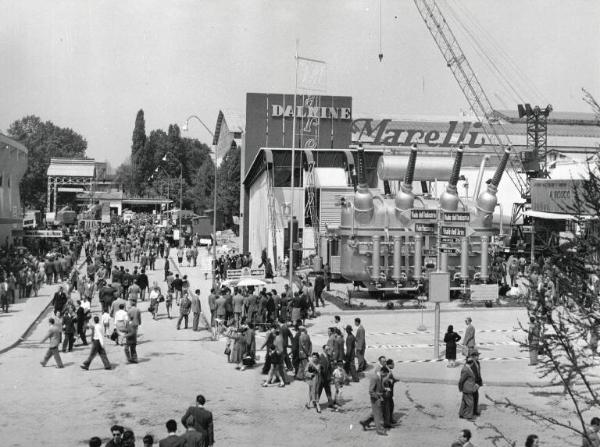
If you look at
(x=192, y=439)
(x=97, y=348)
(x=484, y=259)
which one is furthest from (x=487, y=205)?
(x=192, y=439)

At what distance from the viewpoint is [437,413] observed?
604 inches

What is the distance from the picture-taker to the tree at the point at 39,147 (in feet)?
380

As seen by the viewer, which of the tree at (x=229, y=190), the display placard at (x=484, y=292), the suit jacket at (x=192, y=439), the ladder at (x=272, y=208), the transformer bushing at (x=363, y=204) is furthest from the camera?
the tree at (x=229, y=190)

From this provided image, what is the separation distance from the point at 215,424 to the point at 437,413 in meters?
4.71

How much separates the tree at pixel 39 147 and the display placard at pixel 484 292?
8736 centimetres

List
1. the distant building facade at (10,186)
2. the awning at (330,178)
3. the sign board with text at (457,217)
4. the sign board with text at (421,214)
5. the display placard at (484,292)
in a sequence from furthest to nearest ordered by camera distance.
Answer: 1. the distant building facade at (10,186)
2. the awning at (330,178)
3. the display placard at (484,292)
4. the sign board with text at (457,217)
5. the sign board with text at (421,214)

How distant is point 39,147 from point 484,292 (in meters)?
107

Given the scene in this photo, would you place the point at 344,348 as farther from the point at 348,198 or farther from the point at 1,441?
the point at 348,198

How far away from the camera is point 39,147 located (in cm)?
12288

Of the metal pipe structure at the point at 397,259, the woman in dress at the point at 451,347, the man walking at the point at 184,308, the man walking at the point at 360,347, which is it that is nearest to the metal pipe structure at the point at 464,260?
the metal pipe structure at the point at 397,259

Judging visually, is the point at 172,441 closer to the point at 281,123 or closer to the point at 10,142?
the point at 10,142

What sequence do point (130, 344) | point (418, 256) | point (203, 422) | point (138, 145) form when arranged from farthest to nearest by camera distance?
point (138, 145)
point (418, 256)
point (130, 344)
point (203, 422)

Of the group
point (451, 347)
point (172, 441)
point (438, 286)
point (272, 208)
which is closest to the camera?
point (172, 441)

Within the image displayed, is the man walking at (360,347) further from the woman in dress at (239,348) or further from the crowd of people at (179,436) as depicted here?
the crowd of people at (179,436)
